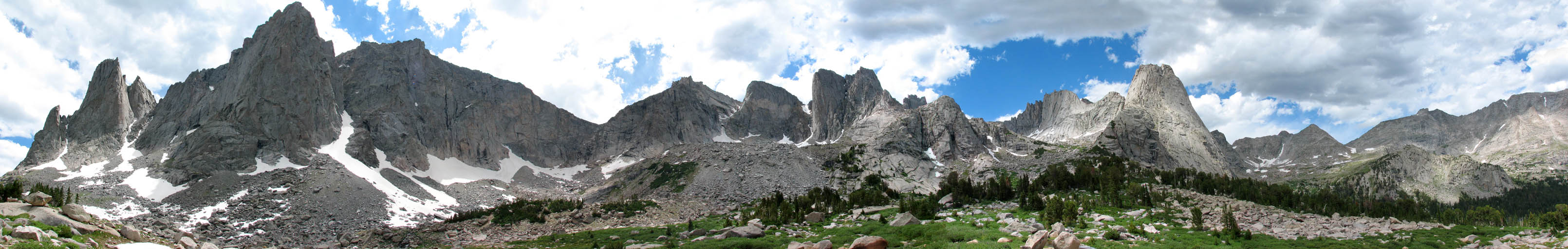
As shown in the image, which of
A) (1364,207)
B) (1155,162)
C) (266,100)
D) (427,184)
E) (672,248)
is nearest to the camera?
(672,248)

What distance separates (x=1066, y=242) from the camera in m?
27.5

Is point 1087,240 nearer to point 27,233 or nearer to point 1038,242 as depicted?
point 1038,242

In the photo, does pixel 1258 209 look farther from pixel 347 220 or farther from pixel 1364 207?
pixel 347 220

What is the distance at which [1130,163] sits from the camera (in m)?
123

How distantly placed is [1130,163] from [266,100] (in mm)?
149820

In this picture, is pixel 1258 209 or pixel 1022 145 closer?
pixel 1258 209

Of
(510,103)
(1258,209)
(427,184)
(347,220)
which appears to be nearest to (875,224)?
(1258,209)

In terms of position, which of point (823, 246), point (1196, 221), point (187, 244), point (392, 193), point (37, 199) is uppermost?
point (392, 193)

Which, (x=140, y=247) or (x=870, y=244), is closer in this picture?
(x=140, y=247)

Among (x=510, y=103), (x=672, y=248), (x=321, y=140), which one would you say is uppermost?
(x=510, y=103)

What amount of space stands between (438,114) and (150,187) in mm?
76202

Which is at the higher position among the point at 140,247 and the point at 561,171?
the point at 561,171

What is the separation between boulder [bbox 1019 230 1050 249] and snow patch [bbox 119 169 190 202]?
10546cm

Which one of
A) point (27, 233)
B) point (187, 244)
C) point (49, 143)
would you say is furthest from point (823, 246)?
point (49, 143)
